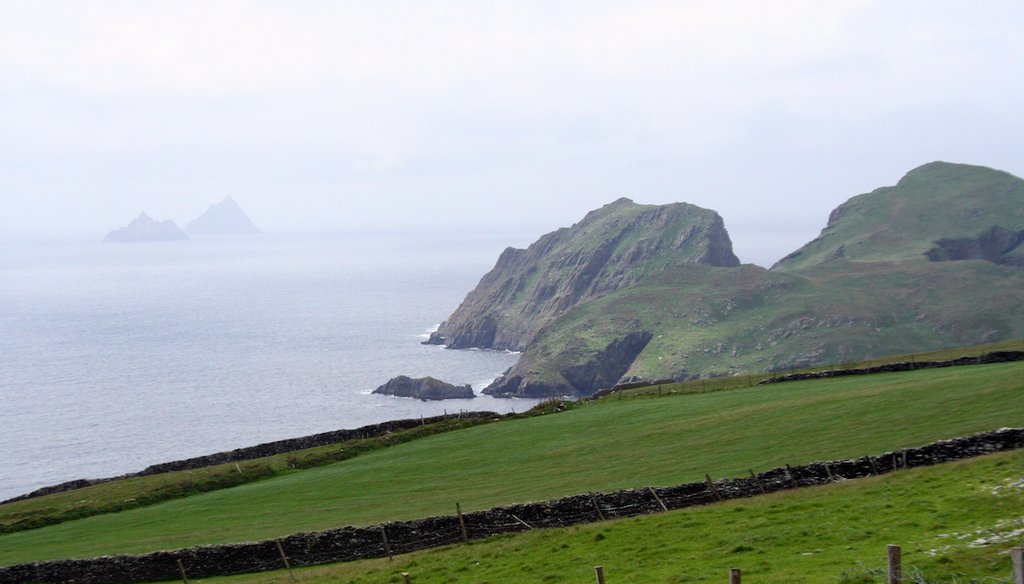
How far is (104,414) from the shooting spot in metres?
182

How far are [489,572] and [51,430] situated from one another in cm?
16048

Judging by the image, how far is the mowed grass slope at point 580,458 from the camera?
4366 centimetres

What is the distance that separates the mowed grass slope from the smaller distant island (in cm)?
12748

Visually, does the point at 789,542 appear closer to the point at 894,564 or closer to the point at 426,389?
the point at 894,564

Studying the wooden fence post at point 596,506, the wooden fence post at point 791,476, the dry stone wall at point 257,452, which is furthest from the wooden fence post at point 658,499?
the dry stone wall at point 257,452

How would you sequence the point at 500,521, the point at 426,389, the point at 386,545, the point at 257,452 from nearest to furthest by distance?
the point at 386,545
the point at 500,521
the point at 257,452
the point at 426,389

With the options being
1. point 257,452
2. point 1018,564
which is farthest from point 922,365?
point 1018,564

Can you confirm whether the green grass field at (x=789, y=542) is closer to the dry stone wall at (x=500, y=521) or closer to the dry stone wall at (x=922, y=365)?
the dry stone wall at (x=500, y=521)

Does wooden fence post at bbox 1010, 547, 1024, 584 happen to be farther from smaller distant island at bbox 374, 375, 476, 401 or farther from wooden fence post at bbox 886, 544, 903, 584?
smaller distant island at bbox 374, 375, 476, 401

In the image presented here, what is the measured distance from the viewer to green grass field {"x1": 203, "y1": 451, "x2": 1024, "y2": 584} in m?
23.5

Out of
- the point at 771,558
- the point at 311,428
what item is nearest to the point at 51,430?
the point at 311,428

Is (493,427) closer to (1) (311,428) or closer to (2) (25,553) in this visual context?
(2) (25,553)

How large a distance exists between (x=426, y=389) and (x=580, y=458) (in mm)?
141979

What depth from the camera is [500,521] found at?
3794 cm
